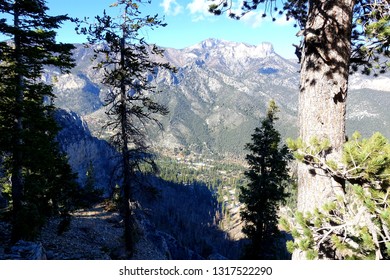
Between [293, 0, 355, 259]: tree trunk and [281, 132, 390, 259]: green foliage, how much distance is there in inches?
11.9

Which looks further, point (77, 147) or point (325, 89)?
point (77, 147)

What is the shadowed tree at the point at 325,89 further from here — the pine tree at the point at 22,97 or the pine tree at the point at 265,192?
the pine tree at the point at 265,192

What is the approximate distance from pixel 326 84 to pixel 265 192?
519 inches

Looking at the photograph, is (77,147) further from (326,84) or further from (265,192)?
(326,84)

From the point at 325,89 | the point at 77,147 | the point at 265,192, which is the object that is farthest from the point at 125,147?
the point at 77,147

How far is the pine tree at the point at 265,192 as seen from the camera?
53.5 ft

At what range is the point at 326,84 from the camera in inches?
161

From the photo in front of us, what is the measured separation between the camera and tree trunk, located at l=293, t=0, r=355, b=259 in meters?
4.04

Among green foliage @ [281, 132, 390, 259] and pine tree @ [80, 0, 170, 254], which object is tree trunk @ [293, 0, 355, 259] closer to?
green foliage @ [281, 132, 390, 259]

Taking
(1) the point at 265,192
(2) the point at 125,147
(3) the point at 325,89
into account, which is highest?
(3) the point at 325,89

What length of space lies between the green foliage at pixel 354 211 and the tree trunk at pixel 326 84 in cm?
30

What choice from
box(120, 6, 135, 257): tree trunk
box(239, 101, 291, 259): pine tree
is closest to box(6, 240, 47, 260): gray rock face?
box(120, 6, 135, 257): tree trunk
